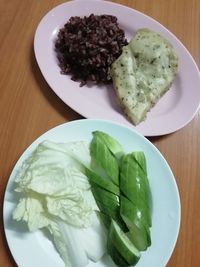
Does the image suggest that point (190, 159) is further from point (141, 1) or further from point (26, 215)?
point (141, 1)

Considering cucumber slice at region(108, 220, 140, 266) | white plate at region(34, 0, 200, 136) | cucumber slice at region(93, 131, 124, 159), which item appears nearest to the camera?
cucumber slice at region(108, 220, 140, 266)

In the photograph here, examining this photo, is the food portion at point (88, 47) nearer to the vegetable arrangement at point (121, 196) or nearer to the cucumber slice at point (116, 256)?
the vegetable arrangement at point (121, 196)

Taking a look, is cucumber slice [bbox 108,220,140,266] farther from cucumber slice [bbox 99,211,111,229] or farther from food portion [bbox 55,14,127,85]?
food portion [bbox 55,14,127,85]

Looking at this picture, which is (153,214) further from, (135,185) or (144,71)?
(144,71)

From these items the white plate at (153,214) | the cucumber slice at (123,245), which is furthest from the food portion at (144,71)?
the cucumber slice at (123,245)

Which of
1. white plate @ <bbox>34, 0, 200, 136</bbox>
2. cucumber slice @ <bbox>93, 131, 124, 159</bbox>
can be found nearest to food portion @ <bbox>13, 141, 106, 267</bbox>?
cucumber slice @ <bbox>93, 131, 124, 159</bbox>

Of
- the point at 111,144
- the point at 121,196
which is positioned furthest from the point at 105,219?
the point at 111,144
